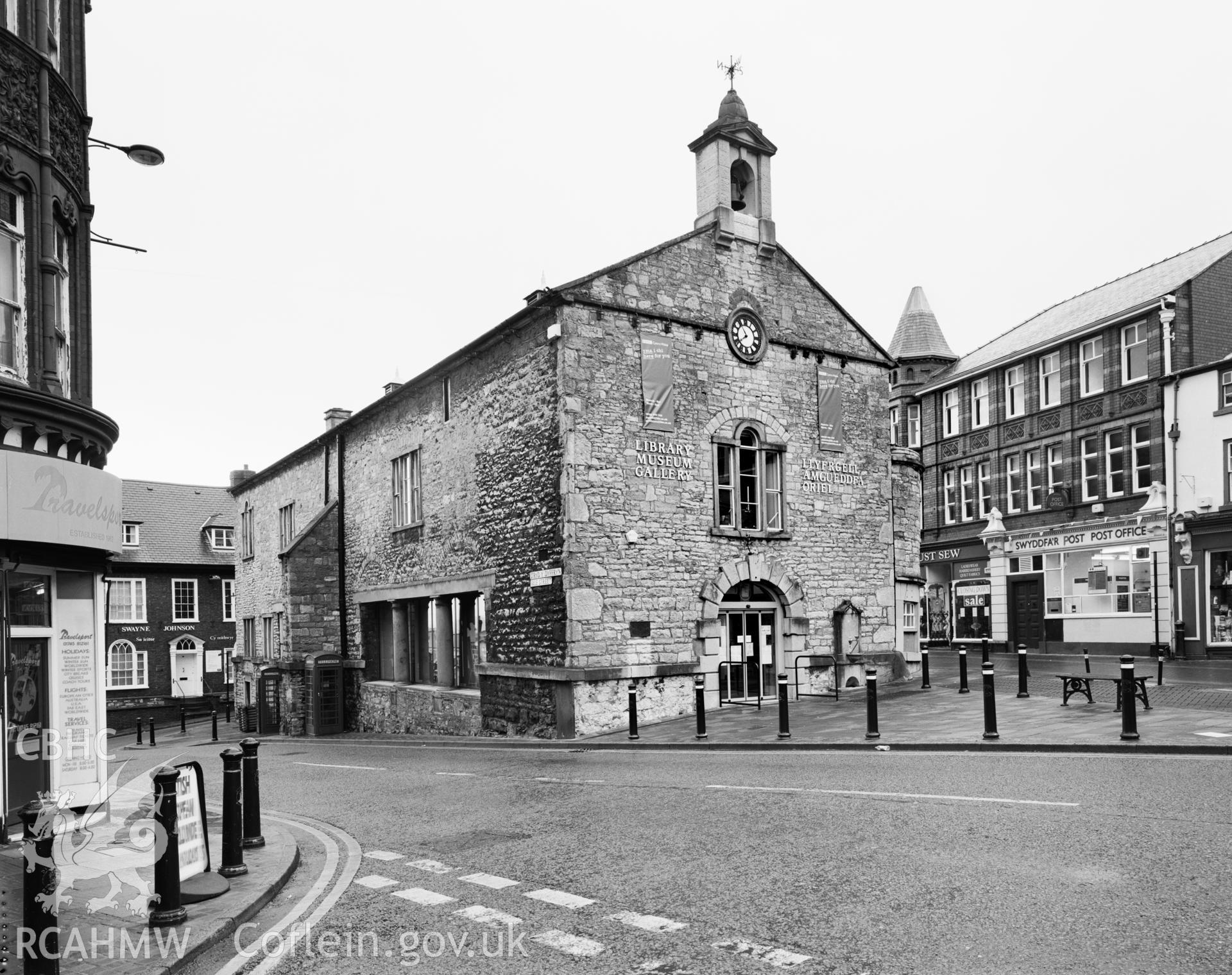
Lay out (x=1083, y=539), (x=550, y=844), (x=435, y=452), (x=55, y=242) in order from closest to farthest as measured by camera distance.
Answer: (x=550, y=844) → (x=55, y=242) → (x=435, y=452) → (x=1083, y=539)

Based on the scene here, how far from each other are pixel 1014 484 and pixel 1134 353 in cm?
722

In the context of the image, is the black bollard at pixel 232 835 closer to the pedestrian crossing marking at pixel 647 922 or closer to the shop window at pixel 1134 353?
the pedestrian crossing marking at pixel 647 922

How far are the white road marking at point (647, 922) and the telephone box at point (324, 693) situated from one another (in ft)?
77.9

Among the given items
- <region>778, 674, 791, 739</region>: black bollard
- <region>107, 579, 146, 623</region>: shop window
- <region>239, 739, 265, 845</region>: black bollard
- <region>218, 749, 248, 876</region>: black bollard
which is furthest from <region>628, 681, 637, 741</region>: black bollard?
<region>107, 579, 146, 623</region>: shop window

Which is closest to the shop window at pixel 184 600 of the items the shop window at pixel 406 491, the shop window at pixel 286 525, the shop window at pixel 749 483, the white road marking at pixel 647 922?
the shop window at pixel 286 525

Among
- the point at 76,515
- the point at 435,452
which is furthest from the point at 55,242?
the point at 435,452

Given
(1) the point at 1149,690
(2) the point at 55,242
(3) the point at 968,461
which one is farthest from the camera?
(3) the point at 968,461

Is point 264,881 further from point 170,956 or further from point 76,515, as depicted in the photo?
point 76,515

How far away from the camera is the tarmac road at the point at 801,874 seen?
18.0 feet

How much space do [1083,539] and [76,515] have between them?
3237 cm

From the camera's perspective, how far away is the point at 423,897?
23.6 feet

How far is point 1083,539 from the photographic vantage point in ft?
114

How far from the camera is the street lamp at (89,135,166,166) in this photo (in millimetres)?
11508

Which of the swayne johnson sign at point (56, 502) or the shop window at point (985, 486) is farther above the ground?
the shop window at point (985, 486)
